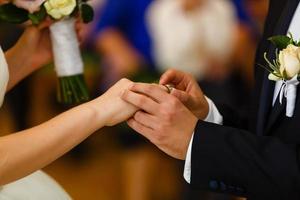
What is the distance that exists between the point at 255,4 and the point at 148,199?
1303mm

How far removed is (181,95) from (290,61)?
1.12 feet

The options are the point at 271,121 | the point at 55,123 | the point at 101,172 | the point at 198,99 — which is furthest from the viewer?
the point at 101,172

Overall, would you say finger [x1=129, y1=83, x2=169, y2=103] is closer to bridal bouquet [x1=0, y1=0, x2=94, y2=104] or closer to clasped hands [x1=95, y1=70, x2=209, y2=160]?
clasped hands [x1=95, y1=70, x2=209, y2=160]

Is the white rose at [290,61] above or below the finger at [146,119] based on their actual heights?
above

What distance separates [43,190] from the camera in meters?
1.87

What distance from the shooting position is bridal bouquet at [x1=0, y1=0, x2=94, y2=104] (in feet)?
7.07

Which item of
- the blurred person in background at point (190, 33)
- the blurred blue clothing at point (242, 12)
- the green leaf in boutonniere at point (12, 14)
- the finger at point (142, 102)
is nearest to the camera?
the finger at point (142, 102)

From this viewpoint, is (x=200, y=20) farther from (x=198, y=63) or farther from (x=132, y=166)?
(x=132, y=166)

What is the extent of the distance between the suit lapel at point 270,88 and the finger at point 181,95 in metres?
0.21

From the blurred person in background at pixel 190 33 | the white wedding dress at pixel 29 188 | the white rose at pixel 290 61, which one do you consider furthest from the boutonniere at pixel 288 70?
the blurred person in background at pixel 190 33

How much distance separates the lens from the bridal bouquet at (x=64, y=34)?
7.07 ft

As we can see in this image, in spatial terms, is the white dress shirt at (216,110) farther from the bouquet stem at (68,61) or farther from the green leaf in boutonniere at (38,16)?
the green leaf in boutonniere at (38,16)

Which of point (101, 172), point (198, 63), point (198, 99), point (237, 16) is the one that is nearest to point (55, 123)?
point (198, 99)

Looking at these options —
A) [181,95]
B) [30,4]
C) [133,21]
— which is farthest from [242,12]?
[181,95]
